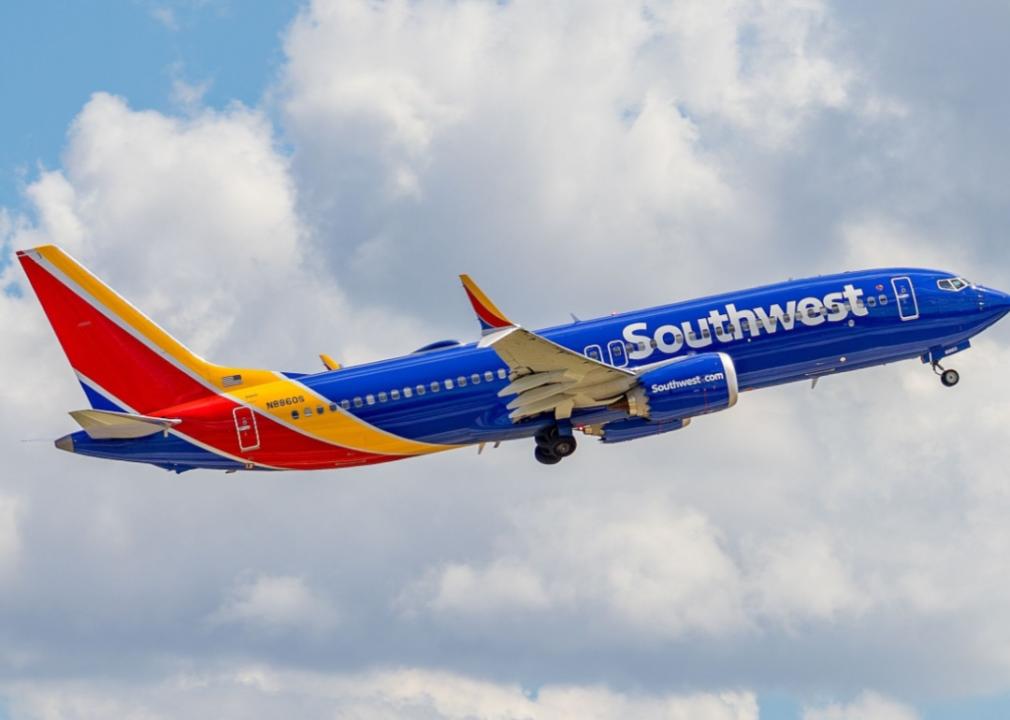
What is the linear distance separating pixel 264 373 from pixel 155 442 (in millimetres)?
6258

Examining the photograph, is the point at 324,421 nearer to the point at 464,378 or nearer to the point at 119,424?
the point at 464,378

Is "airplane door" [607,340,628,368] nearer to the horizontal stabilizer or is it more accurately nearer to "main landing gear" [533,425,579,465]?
"main landing gear" [533,425,579,465]

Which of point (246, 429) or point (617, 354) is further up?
point (617, 354)

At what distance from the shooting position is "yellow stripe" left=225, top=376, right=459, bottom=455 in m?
89.0

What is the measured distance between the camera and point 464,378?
88.4 meters

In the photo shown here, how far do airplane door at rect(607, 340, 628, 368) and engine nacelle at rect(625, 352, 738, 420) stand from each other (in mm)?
1698

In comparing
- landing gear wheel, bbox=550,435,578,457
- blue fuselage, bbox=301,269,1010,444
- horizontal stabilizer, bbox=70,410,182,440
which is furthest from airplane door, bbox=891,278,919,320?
horizontal stabilizer, bbox=70,410,182,440

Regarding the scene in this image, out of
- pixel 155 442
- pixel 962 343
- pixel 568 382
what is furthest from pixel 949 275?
pixel 155 442

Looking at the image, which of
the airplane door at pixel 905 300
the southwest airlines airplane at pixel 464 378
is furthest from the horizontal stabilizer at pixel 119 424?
the airplane door at pixel 905 300

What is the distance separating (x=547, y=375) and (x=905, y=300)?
60.1 feet

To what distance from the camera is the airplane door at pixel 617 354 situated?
291 ft

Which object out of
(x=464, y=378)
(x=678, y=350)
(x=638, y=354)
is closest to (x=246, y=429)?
(x=464, y=378)

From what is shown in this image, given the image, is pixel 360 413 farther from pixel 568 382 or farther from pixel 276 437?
pixel 568 382

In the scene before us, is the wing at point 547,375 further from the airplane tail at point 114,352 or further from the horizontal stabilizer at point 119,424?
the horizontal stabilizer at point 119,424
